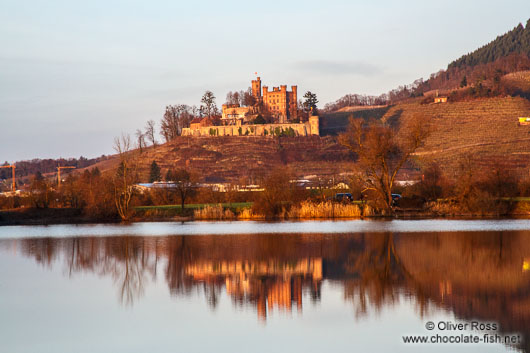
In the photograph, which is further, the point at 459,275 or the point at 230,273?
the point at 230,273

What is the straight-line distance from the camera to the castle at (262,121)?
475 ft

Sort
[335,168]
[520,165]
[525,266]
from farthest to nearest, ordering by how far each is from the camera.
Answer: [335,168] < [520,165] < [525,266]

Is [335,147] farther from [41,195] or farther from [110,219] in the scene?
[110,219]

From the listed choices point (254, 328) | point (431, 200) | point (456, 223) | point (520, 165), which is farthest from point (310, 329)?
point (520, 165)

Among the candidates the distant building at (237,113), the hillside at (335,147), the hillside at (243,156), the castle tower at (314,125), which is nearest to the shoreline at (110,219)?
the hillside at (335,147)

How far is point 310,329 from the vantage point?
433 inches

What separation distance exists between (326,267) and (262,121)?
135m

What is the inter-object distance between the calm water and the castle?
120 m

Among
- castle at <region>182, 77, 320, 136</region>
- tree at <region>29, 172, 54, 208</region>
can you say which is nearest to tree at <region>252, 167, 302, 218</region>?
tree at <region>29, 172, 54, 208</region>

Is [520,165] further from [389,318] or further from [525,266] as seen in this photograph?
[389,318]

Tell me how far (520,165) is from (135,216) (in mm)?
52743

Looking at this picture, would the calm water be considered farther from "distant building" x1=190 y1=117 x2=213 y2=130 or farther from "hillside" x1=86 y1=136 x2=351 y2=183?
"distant building" x1=190 y1=117 x2=213 y2=130

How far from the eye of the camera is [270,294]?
1394cm

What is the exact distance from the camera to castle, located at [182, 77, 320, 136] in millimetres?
144875
